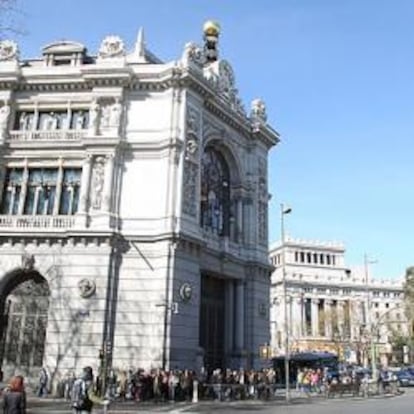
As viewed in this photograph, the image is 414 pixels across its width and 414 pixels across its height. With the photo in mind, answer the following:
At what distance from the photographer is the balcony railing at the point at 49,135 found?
116 feet

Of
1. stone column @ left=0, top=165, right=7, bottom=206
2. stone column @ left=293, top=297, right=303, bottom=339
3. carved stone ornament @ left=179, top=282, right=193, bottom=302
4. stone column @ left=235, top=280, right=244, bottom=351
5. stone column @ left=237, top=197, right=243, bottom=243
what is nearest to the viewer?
carved stone ornament @ left=179, top=282, right=193, bottom=302

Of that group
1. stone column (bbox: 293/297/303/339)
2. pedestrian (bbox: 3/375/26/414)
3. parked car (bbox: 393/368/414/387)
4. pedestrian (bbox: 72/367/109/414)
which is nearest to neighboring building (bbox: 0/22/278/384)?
pedestrian (bbox: 72/367/109/414)

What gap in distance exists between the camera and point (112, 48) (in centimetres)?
3672

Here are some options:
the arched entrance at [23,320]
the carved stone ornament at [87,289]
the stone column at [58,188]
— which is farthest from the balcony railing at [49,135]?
the carved stone ornament at [87,289]

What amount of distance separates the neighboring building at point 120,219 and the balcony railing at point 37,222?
0.08 m

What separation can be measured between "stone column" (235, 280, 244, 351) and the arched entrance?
12.6 m

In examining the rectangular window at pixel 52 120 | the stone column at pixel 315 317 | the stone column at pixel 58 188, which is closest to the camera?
the stone column at pixel 58 188

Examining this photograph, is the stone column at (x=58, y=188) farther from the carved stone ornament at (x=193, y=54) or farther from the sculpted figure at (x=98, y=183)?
the carved stone ornament at (x=193, y=54)

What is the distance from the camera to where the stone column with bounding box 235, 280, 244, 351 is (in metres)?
38.4

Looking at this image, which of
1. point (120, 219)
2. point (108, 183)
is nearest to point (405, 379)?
point (120, 219)

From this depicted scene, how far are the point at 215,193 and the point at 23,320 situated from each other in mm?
14932

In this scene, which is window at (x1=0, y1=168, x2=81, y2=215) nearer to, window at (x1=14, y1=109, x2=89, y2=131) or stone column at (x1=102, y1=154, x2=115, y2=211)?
stone column at (x1=102, y1=154, x2=115, y2=211)

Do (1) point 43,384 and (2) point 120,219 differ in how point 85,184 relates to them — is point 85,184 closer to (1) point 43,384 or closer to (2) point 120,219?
(2) point 120,219

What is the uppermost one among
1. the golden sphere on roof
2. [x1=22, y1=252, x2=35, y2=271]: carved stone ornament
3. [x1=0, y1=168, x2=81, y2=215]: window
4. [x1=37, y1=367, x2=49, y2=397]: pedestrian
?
the golden sphere on roof
